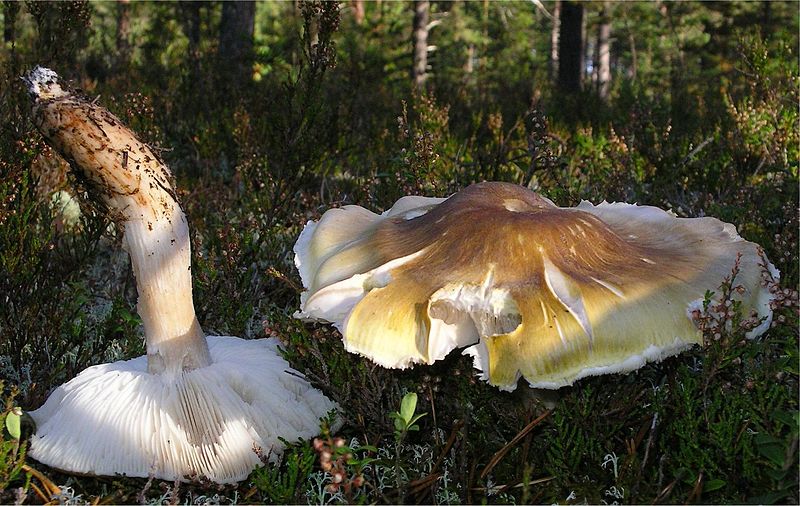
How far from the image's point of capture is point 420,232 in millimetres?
2240

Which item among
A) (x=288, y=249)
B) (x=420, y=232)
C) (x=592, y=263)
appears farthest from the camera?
(x=288, y=249)

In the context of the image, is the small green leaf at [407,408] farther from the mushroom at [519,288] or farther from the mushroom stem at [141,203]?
the mushroom stem at [141,203]

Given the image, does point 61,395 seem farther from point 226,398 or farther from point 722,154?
point 722,154

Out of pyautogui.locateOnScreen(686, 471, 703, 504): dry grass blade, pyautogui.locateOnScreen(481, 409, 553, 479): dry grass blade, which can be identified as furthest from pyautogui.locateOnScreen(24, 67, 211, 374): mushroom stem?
pyautogui.locateOnScreen(686, 471, 703, 504): dry grass blade

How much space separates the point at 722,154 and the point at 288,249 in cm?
321

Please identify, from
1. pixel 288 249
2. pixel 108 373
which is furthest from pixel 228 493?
pixel 288 249

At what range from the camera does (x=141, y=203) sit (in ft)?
6.65

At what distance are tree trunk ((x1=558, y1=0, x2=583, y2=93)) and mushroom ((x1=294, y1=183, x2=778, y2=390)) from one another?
808 cm

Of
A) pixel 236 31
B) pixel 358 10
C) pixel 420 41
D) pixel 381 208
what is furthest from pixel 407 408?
pixel 358 10

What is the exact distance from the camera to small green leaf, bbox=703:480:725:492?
184 cm

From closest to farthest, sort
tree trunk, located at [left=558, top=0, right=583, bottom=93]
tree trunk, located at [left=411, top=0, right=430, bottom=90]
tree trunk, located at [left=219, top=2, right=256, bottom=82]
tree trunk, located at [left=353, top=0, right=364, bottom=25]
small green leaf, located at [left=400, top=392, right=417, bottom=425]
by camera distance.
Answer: small green leaf, located at [left=400, top=392, right=417, bottom=425]
tree trunk, located at [left=219, top=2, right=256, bottom=82]
tree trunk, located at [left=558, top=0, right=583, bottom=93]
tree trunk, located at [left=411, top=0, right=430, bottom=90]
tree trunk, located at [left=353, top=0, right=364, bottom=25]

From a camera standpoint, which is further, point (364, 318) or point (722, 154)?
point (722, 154)

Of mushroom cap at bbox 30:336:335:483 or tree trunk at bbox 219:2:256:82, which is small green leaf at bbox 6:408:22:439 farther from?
tree trunk at bbox 219:2:256:82

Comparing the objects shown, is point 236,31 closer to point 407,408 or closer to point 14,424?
point 14,424
